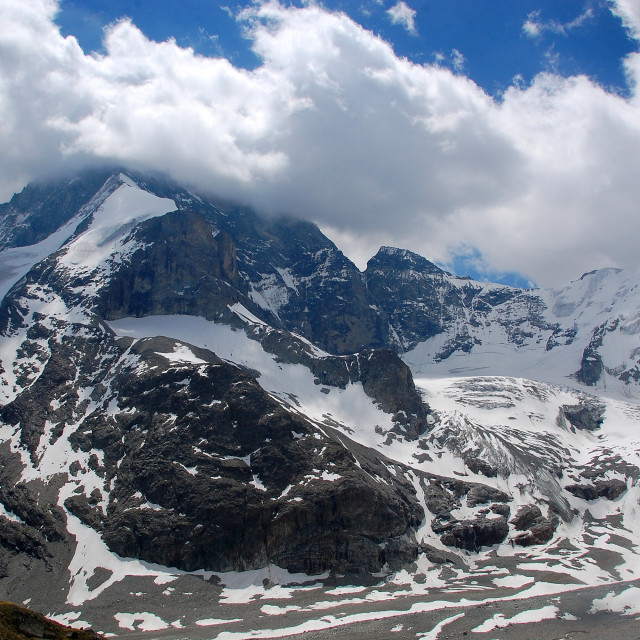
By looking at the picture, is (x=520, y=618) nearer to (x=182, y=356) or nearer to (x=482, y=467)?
(x=482, y=467)

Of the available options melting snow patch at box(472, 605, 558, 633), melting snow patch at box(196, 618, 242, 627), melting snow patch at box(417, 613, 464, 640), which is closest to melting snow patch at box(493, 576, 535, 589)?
melting snow patch at box(472, 605, 558, 633)

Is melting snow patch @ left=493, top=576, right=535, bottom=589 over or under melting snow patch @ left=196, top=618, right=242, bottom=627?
under

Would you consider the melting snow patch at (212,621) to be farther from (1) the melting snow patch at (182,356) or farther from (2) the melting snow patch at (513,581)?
(1) the melting snow patch at (182,356)

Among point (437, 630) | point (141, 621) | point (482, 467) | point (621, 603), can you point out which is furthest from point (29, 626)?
point (482, 467)

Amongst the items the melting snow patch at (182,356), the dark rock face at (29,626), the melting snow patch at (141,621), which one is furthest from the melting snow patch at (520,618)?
the melting snow patch at (182,356)

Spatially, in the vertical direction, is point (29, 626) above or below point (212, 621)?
above

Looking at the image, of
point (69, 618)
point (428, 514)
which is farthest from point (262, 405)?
point (69, 618)

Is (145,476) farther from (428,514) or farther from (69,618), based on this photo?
(428,514)

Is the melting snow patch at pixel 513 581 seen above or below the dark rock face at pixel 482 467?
below

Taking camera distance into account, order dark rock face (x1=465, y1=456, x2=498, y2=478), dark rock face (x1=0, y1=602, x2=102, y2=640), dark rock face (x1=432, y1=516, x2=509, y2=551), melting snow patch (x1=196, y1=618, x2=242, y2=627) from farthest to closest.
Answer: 1. dark rock face (x1=465, y1=456, x2=498, y2=478)
2. dark rock face (x1=432, y1=516, x2=509, y2=551)
3. melting snow patch (x1=196, y1=618, x2=242, y2=627)
4. dark rock face (x1=0, y1=602, x2=102, y2=640)

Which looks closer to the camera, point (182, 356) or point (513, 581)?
point (513, 581)

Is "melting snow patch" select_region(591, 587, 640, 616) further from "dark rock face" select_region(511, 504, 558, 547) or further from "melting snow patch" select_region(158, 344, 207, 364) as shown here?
"melting snow patch" select_region(158, 344, 207, 364)
